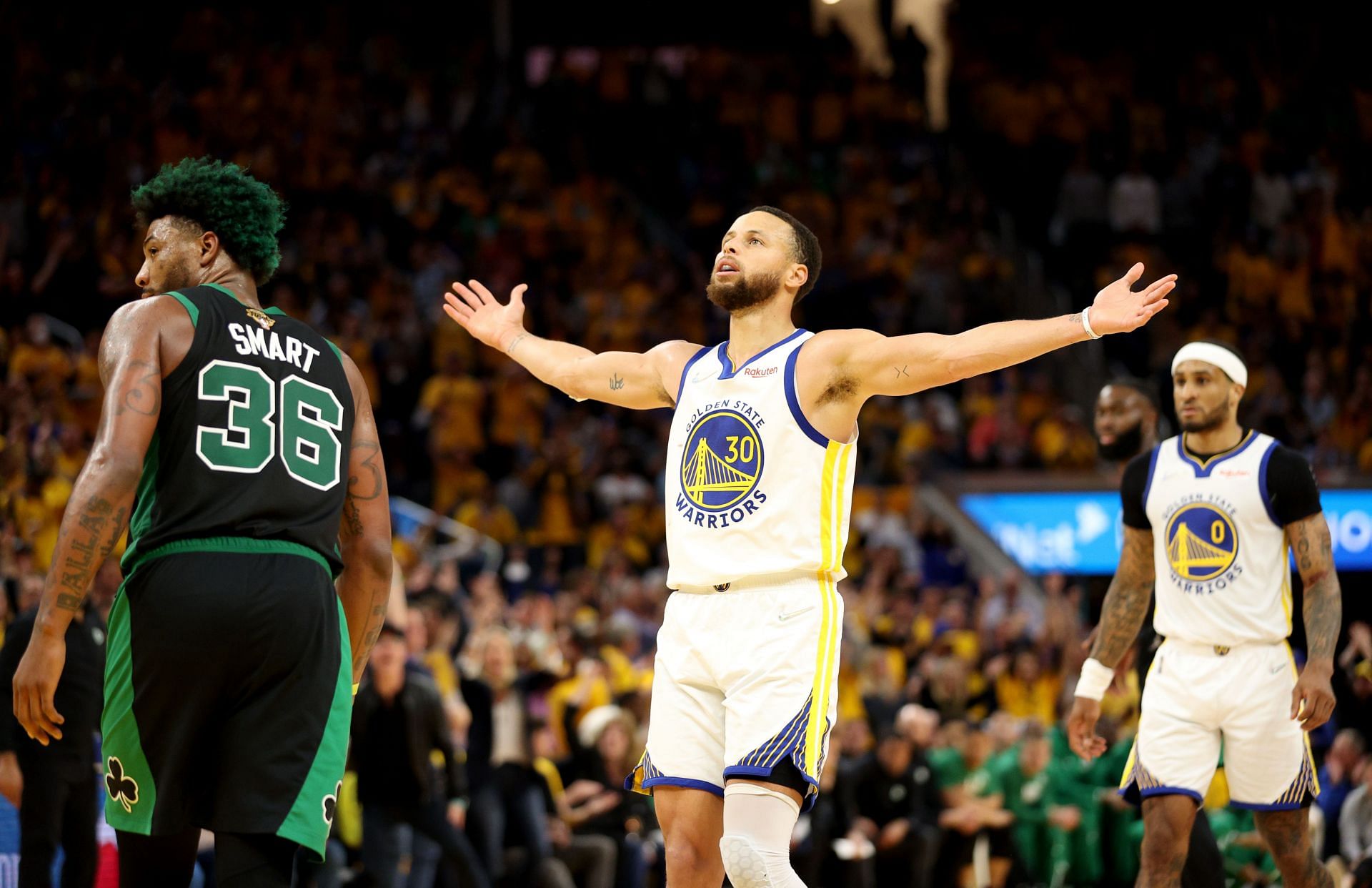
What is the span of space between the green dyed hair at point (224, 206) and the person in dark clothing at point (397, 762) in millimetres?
5443

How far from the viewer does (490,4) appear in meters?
24.2

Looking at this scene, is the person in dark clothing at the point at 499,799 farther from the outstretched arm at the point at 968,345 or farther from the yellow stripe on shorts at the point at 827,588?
the outstretched arm at the point at 968,345

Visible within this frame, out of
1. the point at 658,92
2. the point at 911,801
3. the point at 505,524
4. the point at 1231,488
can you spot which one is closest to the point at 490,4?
the point at 658,92

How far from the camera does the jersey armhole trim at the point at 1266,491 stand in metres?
7.02

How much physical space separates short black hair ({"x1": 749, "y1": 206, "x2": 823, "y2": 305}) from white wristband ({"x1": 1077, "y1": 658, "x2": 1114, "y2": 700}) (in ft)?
8.03

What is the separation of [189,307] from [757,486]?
6.15ft

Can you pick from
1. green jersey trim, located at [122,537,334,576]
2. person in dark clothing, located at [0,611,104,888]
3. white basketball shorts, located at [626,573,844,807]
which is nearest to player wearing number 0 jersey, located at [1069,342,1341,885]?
white basketball shorts, located at [626,573,844,807]

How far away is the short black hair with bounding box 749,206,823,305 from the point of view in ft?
19.3

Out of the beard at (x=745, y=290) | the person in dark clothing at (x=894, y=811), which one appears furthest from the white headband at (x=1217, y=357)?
the person in dark clothing at (x=894, y=811)

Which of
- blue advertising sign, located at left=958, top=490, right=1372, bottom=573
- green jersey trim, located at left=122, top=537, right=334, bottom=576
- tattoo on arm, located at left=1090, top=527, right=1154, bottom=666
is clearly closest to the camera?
green jersey trim, located at left=122, top=537, right=334, bottom=576

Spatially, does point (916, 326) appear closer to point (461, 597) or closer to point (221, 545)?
point (461, 597)

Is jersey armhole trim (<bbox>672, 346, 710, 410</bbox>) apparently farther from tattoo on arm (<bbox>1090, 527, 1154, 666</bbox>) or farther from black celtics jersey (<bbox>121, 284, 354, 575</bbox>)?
tattoo on arm (<bbox>1090, 527, 1154, 666</bbox>)

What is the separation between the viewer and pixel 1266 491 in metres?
7.02

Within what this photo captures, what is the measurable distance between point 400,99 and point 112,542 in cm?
1759
